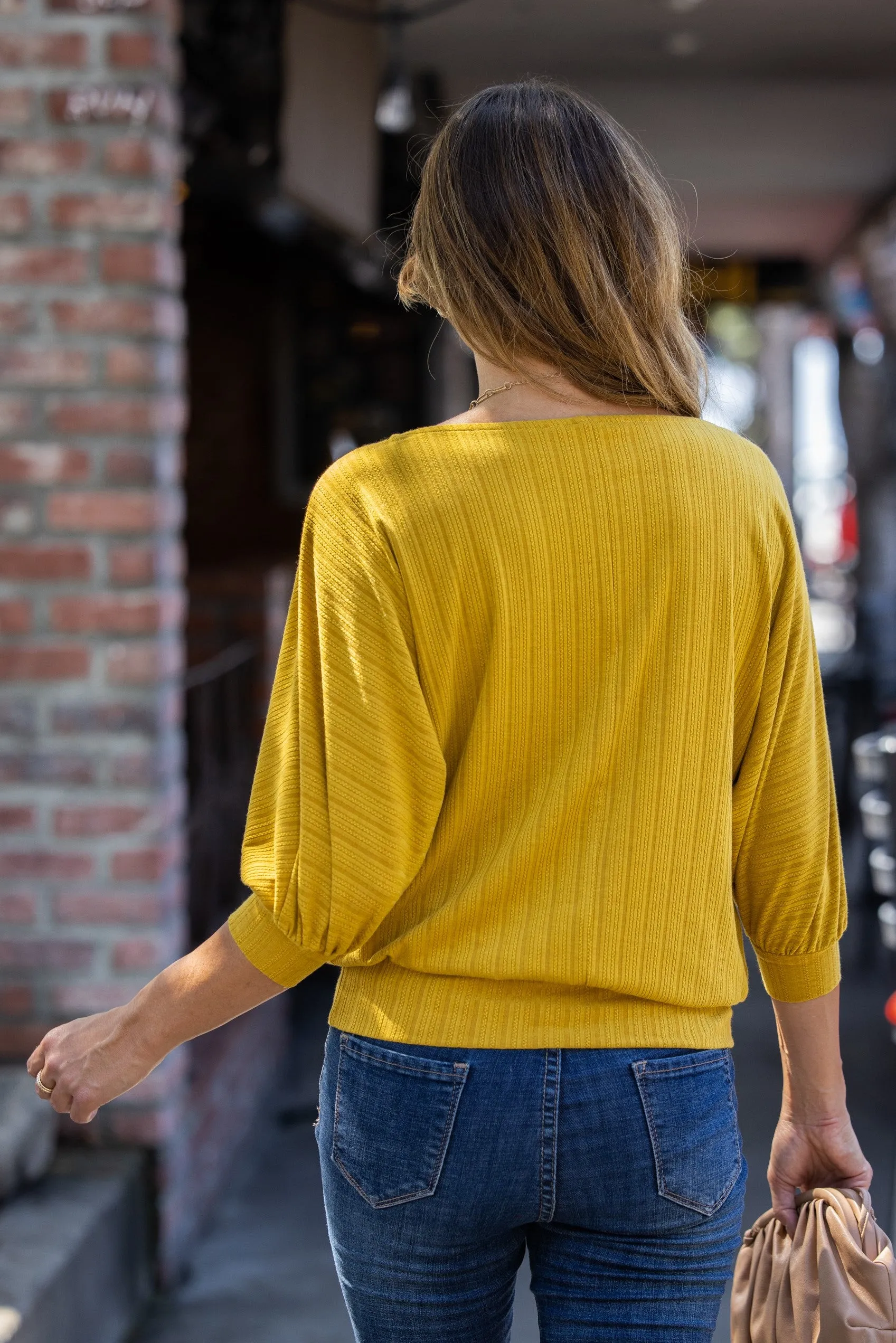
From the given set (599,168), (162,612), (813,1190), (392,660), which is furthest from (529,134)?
(162,612)

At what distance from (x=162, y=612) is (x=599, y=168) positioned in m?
1.71

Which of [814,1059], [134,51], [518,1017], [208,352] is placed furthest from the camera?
[208,352]

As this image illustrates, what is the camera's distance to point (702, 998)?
1.28 meters

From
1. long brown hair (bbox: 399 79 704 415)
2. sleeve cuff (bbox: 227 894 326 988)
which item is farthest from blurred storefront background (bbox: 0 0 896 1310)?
sleeve cuff (bbox: 227 894 326 988)

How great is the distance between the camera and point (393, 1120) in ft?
4.12

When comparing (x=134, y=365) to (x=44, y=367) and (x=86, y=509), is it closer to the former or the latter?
(x=44, y=367)

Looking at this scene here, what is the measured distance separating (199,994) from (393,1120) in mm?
222

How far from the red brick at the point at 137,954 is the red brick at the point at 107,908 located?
4cm

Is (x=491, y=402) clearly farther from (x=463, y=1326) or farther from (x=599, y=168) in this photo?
(x=463, y=1326)

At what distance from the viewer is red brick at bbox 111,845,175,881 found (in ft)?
9.29

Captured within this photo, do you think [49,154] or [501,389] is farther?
[49,154]

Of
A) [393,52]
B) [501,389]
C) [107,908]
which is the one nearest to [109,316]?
[107,908]

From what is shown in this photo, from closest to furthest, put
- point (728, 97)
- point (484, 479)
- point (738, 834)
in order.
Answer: point (484, 479), point (738, 834), point (728, 97)

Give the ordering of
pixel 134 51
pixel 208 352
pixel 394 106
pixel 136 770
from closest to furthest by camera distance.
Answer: pixel 134 51
pixel 136 770
pixel 394 106
pixel 208 352
